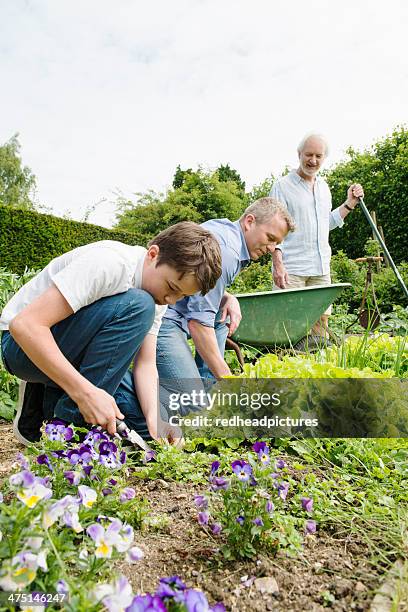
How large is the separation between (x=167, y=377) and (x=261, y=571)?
1.22m

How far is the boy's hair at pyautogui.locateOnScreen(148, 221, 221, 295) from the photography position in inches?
67.6

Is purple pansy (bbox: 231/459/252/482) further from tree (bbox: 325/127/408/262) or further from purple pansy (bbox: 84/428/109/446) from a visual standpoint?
tree (bbox: 325/127/408/262)


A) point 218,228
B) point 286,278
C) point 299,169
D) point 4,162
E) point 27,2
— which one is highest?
point 4,162

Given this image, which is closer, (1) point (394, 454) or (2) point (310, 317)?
(1) point (394, 454)

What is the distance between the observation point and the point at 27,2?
412 cm

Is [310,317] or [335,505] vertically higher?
[310,317]

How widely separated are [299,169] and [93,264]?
2.53 meters

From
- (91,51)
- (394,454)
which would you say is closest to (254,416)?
(394,454)

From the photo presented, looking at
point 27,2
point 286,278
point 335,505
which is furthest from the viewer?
point 27,2

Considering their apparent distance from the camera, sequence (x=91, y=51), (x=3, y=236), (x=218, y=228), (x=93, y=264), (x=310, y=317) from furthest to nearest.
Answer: (x=3, y=236) → (x=91, y=51) → (x=310, y=317) → (x=218, y=228) → (x=93, y=264)

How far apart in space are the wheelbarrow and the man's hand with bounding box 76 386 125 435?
5.34 ft

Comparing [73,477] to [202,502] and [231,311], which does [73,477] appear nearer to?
[202,502]

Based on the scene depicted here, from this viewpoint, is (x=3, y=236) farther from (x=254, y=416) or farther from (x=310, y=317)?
(x=254, y=416)

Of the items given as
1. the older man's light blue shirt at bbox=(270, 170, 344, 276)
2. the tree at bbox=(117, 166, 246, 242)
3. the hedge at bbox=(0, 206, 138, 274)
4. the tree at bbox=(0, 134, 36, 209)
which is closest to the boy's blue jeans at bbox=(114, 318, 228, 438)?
the older man's light blue shirt at bbox=(270, 170, 344, 276)
